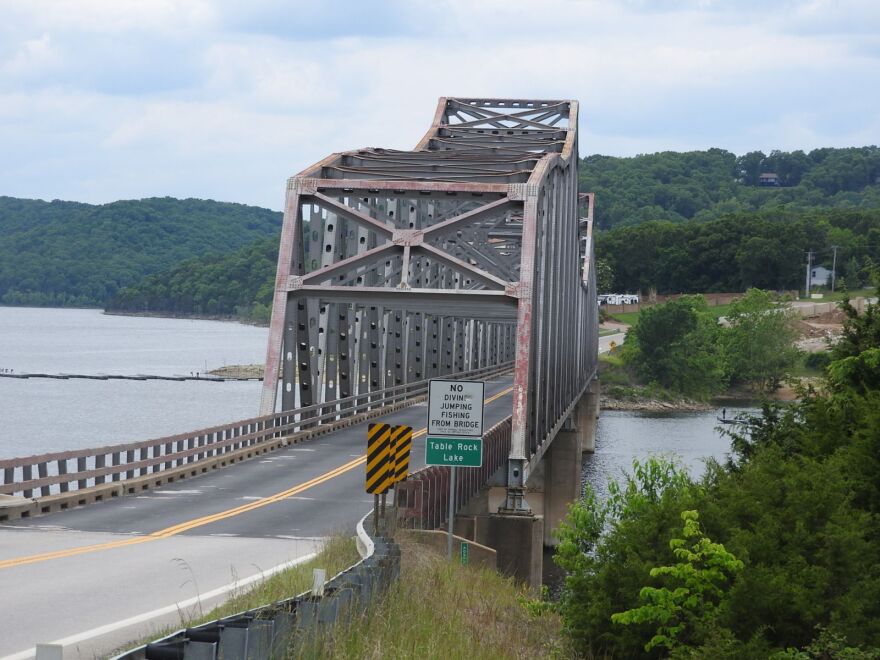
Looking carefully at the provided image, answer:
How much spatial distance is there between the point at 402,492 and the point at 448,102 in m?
38.1

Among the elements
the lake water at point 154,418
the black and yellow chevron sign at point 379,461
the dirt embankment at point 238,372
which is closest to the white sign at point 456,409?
the black and yellow chevron sign at point 379,461

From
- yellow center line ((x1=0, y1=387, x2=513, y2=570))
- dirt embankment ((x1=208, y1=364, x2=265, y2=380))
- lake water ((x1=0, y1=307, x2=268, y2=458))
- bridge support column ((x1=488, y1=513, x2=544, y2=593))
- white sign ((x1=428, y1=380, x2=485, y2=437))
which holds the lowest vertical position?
lake water ((x1=0, y1=307, x2=268, y2=458))

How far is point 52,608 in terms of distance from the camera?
14.5m

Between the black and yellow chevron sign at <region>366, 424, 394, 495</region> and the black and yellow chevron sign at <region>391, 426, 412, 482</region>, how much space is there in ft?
1.36

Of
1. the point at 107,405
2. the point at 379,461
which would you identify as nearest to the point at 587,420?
the point at 107,405

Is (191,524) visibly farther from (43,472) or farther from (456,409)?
(456,409)

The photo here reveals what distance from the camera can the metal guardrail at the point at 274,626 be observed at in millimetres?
8875

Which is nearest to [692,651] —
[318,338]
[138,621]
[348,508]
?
[138,621]

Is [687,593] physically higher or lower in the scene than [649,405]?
higher

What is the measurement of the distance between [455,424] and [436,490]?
610cm

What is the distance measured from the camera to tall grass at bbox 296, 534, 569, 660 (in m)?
11.4

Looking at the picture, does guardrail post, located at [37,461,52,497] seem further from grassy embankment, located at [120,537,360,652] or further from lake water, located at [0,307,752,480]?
lake water, located at [0,307,752,480]

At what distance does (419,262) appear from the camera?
5769 centimetres

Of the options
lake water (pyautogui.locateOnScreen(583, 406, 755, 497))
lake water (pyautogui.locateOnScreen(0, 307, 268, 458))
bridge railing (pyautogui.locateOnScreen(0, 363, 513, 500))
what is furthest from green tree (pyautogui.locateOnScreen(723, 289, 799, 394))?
bridge railing (pyautogui.locateOnScreen(0, 363, 513, 500))
